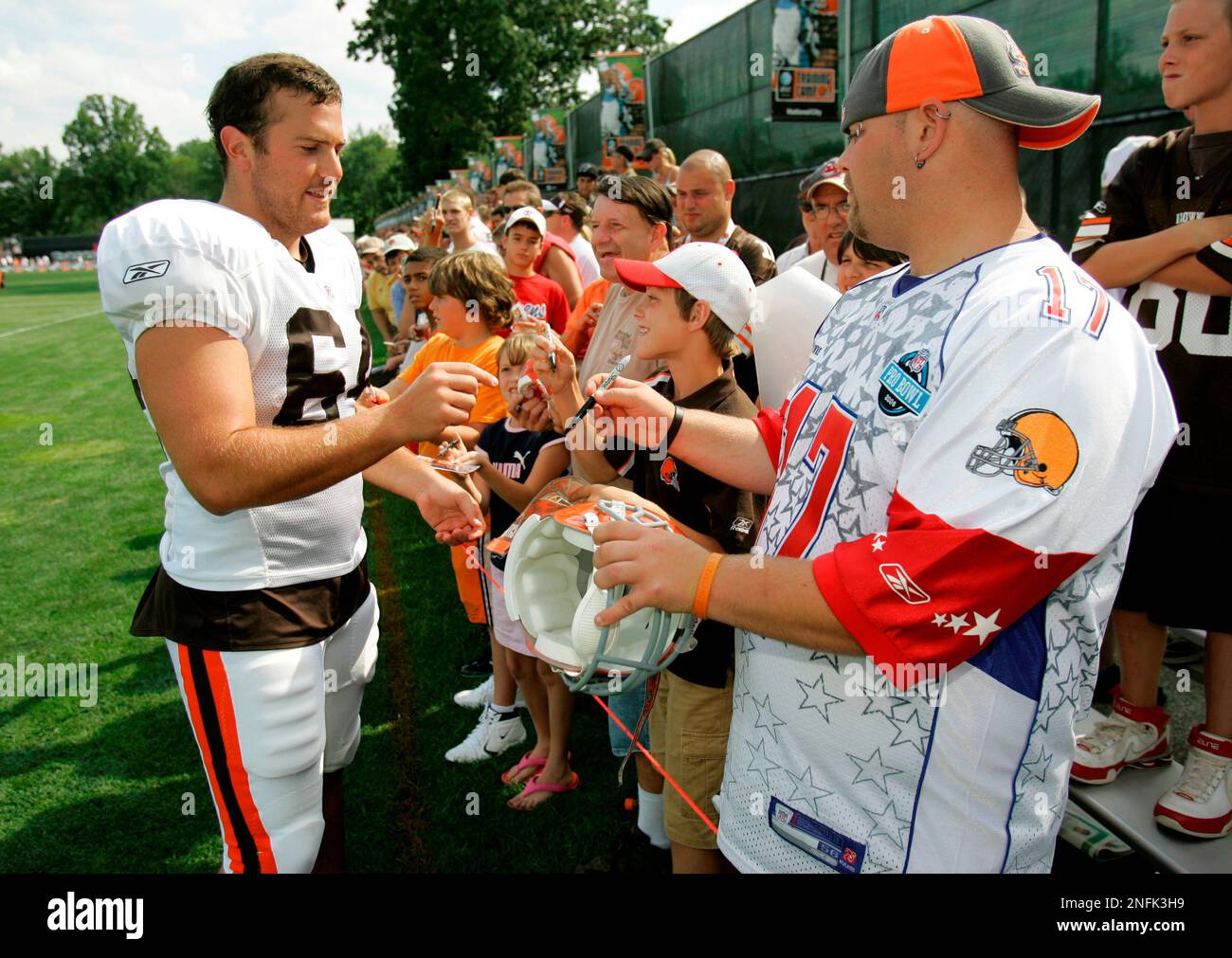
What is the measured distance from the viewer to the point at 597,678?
3.04 m

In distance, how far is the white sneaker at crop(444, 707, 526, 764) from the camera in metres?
4.02

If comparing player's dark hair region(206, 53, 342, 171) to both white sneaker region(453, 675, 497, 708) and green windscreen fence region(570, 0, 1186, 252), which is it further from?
green windscreen fence region(570, 0, 1186, 252)

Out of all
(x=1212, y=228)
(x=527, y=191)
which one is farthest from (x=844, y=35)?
(x=1212, y=228)

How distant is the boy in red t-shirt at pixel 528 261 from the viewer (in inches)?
233

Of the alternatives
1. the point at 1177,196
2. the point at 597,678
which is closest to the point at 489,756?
A: the point at 597,678

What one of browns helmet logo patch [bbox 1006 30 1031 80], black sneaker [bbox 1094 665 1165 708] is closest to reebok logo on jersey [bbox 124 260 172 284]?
browns helmet logo patch [bbox 1006 30 1031 80]

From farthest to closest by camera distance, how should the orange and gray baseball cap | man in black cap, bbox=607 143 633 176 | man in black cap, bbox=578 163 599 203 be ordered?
man in black cap, bbox=607 143 633 176 → man in black cap, bbox=578 163 599 203 → the orange and gray baseball cap

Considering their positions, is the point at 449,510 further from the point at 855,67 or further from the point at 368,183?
the point at 368,183

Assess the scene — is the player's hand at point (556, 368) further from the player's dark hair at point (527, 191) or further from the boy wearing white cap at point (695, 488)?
the player's dark hair at point (527, 191)

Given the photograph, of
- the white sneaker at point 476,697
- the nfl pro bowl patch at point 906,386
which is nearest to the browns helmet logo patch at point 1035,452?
the nfl pro bowl patch at point 906,386

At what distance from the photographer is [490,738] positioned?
4074 mm

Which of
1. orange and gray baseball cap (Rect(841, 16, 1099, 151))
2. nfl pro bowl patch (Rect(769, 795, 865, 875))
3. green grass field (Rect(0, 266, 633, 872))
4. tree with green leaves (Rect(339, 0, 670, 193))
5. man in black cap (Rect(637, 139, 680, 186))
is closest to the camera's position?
orange and gray baseball cap (Rect(841, 16, 1099, 151))

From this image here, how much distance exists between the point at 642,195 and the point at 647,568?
124 inches
